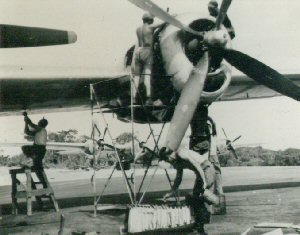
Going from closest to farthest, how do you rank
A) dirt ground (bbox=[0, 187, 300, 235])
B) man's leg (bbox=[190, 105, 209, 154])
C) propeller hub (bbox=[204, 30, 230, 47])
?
dirt ground (bbox=[0, 187, 300, 235]), propeller hub (bbox=[204, 30, 230, 47]), man's leg (bbox=[190, 105, 209, 154])

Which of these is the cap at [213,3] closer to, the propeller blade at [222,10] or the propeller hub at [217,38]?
the propeller blade at [222,10]

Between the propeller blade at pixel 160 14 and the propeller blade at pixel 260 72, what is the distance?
926mm

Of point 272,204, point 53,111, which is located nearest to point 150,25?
point 272,204

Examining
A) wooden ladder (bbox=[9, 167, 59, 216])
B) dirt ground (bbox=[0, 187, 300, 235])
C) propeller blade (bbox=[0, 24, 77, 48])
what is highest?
propeller blade (bbox=[0, 24, 77, 48])

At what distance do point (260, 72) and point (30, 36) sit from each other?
6.83 meters

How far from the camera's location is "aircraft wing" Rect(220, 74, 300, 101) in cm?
1523

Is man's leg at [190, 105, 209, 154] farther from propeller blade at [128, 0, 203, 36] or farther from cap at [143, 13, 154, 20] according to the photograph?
cap at [143, 13, 154, 20]

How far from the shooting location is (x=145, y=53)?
33.2 ft

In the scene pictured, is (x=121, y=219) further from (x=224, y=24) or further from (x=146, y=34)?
(x=224, y=24)

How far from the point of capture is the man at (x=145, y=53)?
32.9ft

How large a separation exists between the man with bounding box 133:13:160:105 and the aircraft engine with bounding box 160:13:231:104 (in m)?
0.29

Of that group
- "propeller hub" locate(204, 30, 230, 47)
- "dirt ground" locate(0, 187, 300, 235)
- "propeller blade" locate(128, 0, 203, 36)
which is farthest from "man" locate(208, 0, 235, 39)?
"dirt ground" locate(0, 187, 300, 235)

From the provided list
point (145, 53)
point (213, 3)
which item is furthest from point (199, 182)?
point (213, 3)

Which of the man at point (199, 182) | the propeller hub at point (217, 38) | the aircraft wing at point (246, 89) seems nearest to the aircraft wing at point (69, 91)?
the aircraft wing at point (246, 89)
